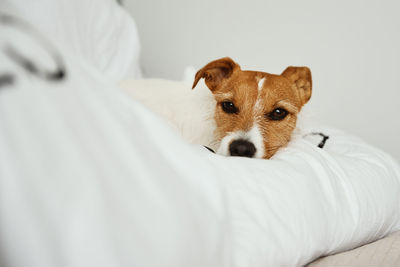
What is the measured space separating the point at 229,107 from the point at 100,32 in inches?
42.8

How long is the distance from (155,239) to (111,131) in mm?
161

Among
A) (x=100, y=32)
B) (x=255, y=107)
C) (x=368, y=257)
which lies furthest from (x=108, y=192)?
(x=100, y=32)

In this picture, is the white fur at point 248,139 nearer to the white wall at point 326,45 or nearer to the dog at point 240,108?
the dog at point 240,108

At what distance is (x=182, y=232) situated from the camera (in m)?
0.38

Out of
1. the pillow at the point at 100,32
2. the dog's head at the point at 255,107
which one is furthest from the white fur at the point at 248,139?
the pillow at the point at 100,32

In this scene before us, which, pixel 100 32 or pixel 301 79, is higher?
pixel 100 32

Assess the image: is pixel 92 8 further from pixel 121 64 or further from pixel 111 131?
pixel 111 131

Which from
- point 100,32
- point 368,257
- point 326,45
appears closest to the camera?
point 368,257

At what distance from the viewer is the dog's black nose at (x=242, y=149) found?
98 cm

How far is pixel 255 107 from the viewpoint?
3.72ft

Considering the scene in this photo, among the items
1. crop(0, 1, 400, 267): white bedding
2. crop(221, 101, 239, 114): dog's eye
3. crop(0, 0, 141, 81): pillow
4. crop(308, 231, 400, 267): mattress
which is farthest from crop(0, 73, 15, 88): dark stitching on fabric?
crop(221, 101, 239, 114): dog's eye

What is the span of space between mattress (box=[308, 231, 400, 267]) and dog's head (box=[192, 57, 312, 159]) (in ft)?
1.34

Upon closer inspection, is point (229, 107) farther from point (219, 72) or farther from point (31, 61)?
point (31, 61)

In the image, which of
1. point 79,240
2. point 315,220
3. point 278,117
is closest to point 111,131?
point 79,240
